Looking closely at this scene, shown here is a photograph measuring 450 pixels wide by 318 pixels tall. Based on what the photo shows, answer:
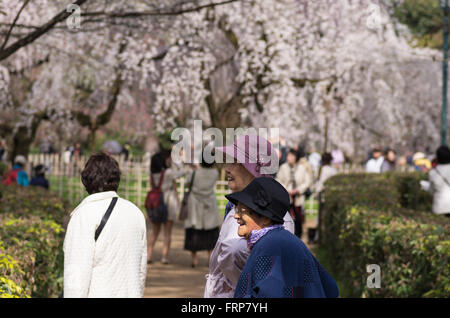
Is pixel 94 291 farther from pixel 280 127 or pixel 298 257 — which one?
pixel 280 127

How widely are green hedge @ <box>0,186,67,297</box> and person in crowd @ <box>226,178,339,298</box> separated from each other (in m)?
1.63

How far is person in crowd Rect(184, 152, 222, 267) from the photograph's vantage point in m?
11.6

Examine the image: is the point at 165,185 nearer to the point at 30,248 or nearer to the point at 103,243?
the point at 30,248

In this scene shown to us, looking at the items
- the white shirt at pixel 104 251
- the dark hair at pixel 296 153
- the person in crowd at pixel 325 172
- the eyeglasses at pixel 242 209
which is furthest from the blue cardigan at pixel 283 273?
the person in crowd at pixel 325 172

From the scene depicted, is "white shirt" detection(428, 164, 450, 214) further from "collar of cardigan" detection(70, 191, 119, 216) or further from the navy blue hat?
the navy blue hat

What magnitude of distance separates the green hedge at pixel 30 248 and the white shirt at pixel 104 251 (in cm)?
54

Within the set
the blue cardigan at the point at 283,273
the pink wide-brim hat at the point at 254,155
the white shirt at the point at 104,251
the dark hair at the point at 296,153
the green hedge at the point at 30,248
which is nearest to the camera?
the blue cardigan at the point at 283,273

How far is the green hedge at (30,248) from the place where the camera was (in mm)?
5050

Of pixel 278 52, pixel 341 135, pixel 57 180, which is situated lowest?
pixel 57 180

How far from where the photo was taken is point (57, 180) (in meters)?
→ 24.8

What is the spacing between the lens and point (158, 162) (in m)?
12.0

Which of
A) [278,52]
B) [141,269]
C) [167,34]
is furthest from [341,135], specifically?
[141,269]

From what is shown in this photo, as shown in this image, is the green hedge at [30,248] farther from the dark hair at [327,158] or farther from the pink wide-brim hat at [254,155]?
the dark hair at [327,158]

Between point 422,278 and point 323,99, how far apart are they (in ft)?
53.8
